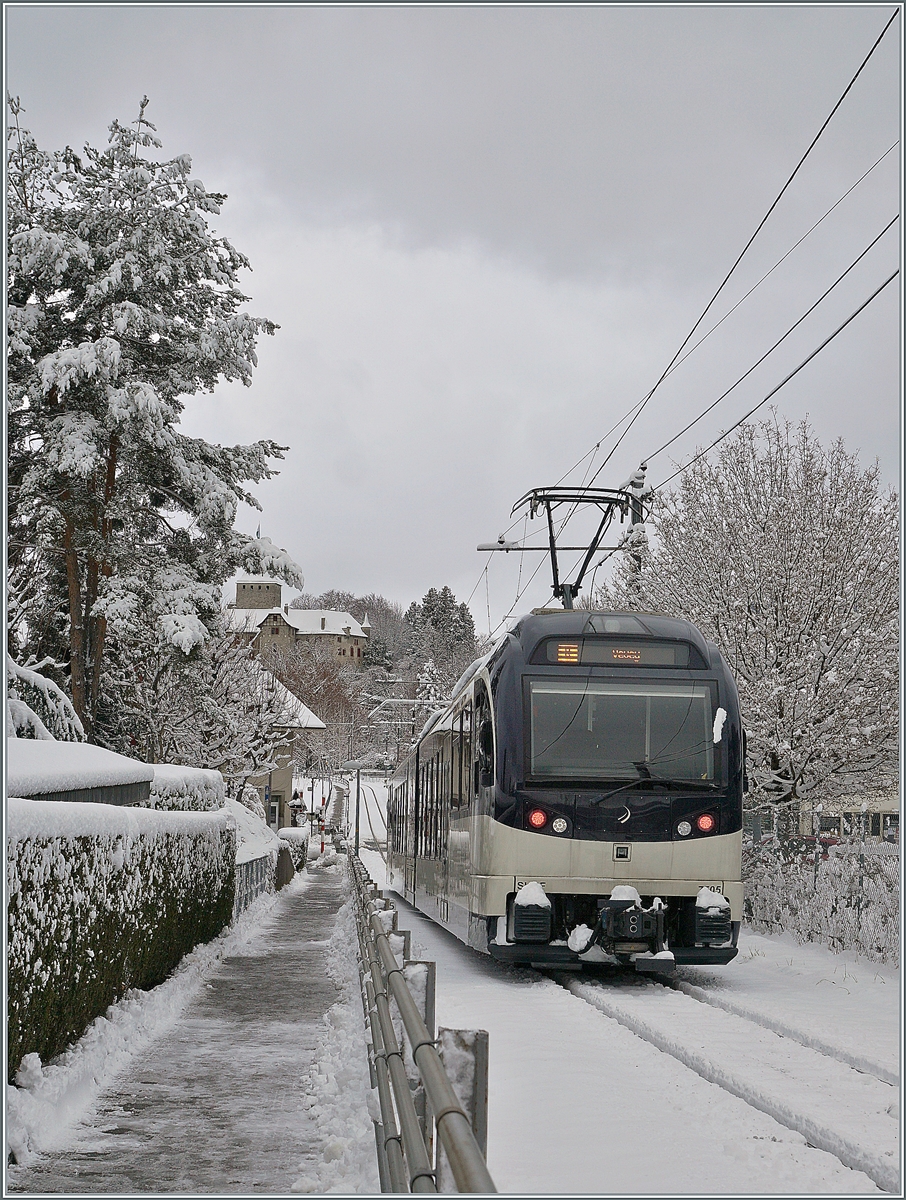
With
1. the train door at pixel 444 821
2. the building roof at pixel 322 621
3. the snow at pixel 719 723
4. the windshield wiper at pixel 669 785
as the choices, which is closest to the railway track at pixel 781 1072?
the windshield wiper at pixel 669 785

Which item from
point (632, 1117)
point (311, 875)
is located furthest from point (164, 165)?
point (311, 875)

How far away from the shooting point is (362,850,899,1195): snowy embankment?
5.36m

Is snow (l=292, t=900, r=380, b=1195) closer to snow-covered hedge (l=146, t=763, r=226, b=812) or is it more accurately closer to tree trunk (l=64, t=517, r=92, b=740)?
snow-covered hedge (l=146, t=763, r=226, b=812)

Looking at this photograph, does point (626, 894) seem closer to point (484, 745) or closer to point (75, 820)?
point (484, 745)

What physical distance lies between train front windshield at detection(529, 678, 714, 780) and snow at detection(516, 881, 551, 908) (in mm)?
1081

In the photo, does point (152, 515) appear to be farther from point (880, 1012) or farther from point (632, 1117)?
point (632, 1117)

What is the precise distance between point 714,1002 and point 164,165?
18.7 m

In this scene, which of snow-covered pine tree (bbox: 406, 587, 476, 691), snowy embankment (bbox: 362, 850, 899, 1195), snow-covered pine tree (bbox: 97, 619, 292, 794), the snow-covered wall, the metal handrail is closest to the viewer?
the metal handrail

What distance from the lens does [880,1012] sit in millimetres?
10500

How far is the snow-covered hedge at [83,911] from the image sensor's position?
6805mm

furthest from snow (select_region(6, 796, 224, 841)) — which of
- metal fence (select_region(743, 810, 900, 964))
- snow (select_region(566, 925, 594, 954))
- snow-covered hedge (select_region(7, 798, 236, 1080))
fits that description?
metal fence (select_region(743, 810, 900, 964))

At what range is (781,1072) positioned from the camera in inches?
300

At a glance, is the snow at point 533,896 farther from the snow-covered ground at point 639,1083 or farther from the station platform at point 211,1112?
the station platform at point 211,1112

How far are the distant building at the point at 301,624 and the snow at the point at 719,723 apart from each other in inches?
5550
